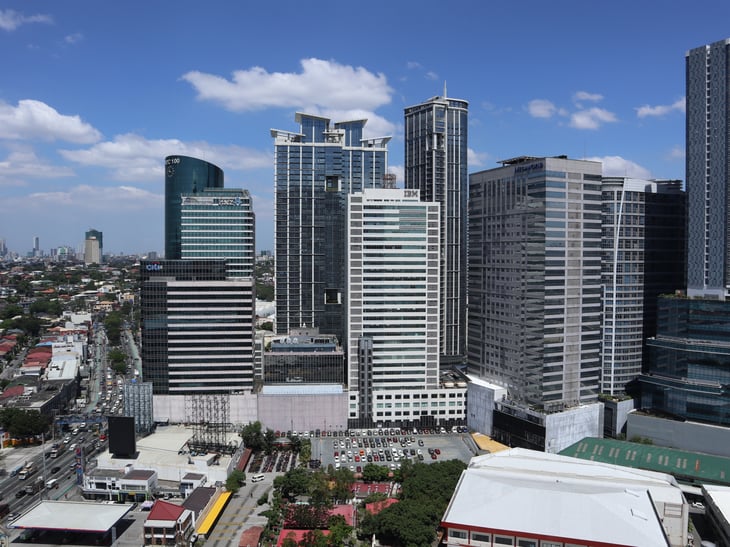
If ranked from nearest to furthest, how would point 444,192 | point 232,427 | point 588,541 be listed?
point 588,541 < point 232,427 < point 444,192

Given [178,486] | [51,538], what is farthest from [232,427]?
[51,538]

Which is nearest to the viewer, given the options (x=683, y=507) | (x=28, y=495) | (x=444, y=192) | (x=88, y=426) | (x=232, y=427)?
(x=683, y=507)

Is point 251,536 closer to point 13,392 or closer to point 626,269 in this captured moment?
point 626,269

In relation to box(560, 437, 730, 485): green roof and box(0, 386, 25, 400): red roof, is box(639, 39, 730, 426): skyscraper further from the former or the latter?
box(0, 386, 25, 400): red roof

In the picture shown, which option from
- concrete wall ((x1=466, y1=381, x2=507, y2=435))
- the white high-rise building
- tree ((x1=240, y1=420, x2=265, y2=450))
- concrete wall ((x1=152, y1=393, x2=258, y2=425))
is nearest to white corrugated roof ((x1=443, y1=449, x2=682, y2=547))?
concrete wall ((x1=466, y1=381, x2=507, y2=435))

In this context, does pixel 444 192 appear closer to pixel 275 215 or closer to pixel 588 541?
pixel 275 215

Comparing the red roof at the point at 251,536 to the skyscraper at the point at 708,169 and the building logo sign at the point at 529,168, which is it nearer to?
the building logo sign at the point at 529,168
